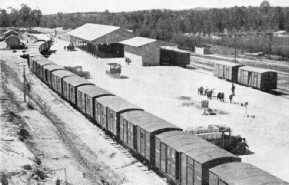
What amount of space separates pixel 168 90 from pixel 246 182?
3357 cm

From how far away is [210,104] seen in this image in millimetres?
42219

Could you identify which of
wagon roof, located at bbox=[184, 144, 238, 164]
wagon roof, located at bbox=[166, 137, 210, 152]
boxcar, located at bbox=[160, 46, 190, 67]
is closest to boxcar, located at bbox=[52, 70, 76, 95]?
wagon roof, located at bbox=[166, 137, 210, 152]

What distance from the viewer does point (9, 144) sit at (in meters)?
25.2

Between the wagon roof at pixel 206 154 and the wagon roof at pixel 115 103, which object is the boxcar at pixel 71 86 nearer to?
the wagon roof at pixel 115 103

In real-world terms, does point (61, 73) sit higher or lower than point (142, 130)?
higher

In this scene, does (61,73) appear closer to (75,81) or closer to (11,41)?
(75,81)

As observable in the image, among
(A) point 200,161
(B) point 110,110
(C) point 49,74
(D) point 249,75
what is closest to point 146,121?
(B) point 110,110

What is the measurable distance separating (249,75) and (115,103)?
89.1 ft

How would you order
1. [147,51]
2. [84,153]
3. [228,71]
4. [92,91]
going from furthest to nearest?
[147,51] < [228,71] < [92,91] < [84,153]

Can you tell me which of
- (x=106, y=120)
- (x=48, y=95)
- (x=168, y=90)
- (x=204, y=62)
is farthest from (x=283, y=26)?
(x=106, y=120)

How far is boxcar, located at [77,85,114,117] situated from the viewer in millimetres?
33247

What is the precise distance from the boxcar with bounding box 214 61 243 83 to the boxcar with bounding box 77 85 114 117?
2553 cm

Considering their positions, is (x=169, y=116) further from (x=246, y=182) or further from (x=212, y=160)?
(x=246, y=182)

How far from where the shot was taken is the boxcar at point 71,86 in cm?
3834
